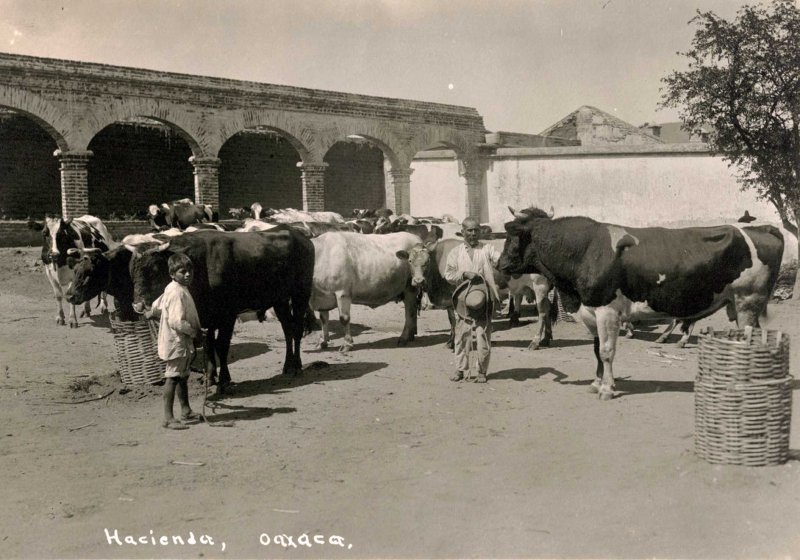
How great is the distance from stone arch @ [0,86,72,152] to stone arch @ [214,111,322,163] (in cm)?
396

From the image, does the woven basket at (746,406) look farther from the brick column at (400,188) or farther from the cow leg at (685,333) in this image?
the brick column at (400,188)

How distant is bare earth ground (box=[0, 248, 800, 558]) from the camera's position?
4613 mm

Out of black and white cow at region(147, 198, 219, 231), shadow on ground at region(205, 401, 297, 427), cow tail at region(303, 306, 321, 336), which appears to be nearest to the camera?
shadow on ground at region(205, 401, 297, 427)

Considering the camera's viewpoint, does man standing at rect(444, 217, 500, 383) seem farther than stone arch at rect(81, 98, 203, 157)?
No

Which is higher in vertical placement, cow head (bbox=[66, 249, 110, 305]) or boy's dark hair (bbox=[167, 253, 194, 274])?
boy's dark hair (bbox=[167, 253, 194, 274])

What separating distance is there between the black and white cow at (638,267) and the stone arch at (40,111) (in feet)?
45.1

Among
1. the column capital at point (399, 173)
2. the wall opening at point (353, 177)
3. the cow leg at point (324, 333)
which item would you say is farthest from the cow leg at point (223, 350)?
the wall opening at point (353, 177)

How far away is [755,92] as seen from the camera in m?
14.4

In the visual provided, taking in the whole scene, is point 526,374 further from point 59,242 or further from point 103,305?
point 59,242

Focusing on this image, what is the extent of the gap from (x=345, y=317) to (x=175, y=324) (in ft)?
15.7

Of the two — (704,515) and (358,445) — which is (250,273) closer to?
(358,445)

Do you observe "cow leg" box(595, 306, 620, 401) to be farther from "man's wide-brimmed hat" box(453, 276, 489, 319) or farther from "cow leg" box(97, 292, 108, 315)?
"cow leg" box(97, 292, 108, 315)

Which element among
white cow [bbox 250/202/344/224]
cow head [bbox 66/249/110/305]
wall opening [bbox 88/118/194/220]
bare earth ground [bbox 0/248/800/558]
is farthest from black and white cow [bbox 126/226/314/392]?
wall opening [bbox 88/118/194/220]

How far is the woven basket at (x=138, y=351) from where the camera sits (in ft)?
28.4
